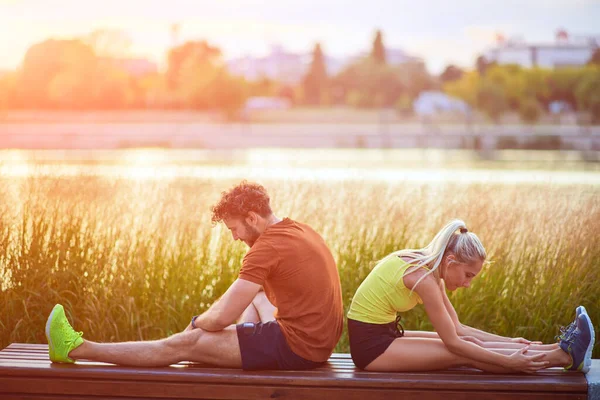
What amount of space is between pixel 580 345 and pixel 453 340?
0.59 m

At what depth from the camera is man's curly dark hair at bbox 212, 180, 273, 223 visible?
12.9 ft

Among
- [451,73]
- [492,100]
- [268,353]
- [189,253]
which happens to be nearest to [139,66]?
[451,73]

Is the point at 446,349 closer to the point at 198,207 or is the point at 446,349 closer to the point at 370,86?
the point at 198,207

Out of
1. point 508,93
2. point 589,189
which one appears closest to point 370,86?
point 508,93

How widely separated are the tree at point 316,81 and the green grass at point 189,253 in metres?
64.0

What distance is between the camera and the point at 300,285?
3.95 meters

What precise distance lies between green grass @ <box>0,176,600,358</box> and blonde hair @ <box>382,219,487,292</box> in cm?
178


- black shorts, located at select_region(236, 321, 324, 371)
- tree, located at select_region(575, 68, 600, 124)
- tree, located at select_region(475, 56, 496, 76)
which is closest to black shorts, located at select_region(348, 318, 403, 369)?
black shorts, located at select_region(236, 321, 324, 371)

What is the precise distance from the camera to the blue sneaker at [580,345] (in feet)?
12.8

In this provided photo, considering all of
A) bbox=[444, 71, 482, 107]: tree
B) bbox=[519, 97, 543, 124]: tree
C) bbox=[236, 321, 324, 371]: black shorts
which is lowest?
bbox=[236, 321, 324, 371]: black shorts

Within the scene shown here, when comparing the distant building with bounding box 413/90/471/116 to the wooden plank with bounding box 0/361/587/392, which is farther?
the distant building with bounding box 413/90/471/116

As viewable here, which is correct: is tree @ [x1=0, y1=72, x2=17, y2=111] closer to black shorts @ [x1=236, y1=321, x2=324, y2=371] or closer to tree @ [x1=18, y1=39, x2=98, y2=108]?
tree @ [x1=18, y1=39, x2=98, y2=108]

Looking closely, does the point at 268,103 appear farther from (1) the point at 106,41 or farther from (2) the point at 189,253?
(2) the point at 189,253

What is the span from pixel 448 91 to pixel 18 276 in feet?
195
